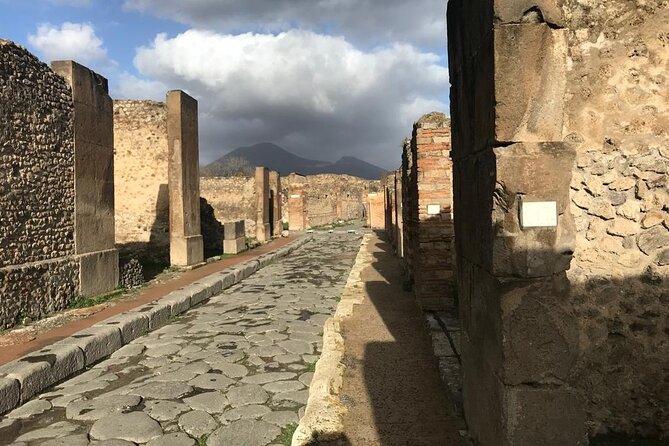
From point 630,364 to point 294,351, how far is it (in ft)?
10.0

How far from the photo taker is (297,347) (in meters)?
4.71

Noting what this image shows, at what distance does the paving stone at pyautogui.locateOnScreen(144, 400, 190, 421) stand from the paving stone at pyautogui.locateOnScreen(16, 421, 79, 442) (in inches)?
18.0

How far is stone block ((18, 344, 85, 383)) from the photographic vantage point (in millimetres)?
3828

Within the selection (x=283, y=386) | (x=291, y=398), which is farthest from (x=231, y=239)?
(x=291, y=398)

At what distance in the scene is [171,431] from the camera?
2.91 meters

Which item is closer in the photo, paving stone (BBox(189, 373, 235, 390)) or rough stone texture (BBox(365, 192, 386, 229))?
paving stone (BBox(189, 373, 235, 390))

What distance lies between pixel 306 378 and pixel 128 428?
142 centimetres

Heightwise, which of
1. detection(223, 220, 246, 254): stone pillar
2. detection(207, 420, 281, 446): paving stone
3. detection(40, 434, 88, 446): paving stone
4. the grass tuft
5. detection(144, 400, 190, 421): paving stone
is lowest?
the grass tuft

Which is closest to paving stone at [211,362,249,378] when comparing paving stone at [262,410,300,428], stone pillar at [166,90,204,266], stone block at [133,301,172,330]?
paving stone at [262,410,300,428]

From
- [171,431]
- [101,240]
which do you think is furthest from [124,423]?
[101,240]

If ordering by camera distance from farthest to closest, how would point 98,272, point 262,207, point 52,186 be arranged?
point 262,207 < point 98,272 < point 52,186

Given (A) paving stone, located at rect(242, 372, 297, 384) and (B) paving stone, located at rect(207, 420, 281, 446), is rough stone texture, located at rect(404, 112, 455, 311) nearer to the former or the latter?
(A) paving stone, located at rect(242, 372, 297, 384)

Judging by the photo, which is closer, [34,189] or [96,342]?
[96,342]

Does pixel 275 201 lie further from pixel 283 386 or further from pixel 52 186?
pixel 283 386
